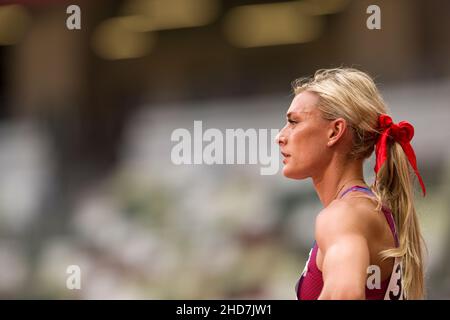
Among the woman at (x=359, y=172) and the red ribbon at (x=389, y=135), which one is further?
the red ribbon at (x=389, y=135)

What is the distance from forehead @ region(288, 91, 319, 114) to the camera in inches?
76.9

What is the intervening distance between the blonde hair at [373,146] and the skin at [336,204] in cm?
3

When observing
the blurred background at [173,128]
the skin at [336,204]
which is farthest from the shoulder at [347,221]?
the blurred background at [173,128]

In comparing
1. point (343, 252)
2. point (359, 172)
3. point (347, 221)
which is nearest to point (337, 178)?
point (359, 172)

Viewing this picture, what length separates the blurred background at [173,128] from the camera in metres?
3.29

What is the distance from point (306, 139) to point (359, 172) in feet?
0.52

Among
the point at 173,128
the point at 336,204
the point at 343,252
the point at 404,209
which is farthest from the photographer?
the point at 173,128

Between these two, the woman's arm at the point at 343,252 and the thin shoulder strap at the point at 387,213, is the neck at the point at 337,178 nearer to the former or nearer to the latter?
the thin shoulder strap at the point at 387,213

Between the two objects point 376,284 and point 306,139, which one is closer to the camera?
point 376,284

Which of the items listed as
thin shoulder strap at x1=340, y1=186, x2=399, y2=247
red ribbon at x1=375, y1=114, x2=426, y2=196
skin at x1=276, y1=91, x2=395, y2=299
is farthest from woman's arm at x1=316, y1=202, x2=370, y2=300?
red ribbon at x1=375, y1=114, x2=426, y2=196

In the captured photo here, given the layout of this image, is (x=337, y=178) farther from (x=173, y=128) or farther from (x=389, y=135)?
(x=173, y=128)

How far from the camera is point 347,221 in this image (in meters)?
1.65

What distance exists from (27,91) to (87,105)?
1.13ft

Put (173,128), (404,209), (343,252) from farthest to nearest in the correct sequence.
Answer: (173,128) < (404,209) < (343,252)
